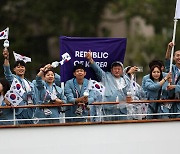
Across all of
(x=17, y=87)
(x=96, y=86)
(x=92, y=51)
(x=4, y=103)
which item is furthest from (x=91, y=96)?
(x=4, y=103)

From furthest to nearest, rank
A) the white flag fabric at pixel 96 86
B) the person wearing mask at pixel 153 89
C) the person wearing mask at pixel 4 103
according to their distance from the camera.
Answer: the person wearing mask at pixel 153 89, the white flag fabric at pixel 96 86, the person wearing mask at pixel 4 103

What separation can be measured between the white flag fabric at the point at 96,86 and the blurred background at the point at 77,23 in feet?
56.0

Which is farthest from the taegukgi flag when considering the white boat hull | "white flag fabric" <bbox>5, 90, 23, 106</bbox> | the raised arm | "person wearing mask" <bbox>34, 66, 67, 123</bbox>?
the white boat hull

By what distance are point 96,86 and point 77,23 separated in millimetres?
20394

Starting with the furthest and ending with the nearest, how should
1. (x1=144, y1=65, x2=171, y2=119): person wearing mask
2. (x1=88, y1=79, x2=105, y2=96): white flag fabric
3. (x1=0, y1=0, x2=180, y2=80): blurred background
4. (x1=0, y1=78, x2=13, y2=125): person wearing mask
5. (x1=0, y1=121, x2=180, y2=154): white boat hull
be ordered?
(x1=0, y1=0, x2=180, y2=80): blurred background < (x1=144, y1=65, x2=171, y2=119): person wearing mask < (x1=88, y1=79, x2=105, y2=96): white flag fabric < (x1=0, y1=78, x2=13, y2=125): person wearing mask < (x1=0, y1=121, x2=180, y2=154): white boat hull

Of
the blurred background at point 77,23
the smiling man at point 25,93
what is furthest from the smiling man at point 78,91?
the blurred background at point 77,23

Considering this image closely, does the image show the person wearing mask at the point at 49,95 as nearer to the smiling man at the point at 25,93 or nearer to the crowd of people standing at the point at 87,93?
the crowd of people standing at the point at 87,93

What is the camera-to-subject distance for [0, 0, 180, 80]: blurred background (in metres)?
32.7

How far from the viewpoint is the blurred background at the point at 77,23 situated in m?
32.7

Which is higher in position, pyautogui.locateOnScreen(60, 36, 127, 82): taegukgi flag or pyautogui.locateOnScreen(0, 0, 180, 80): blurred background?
pyautogui.locateOnScreen(0, 0, 180, 80): blurred background

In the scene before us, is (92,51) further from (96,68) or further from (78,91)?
(78,91)

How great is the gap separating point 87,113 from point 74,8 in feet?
69.2

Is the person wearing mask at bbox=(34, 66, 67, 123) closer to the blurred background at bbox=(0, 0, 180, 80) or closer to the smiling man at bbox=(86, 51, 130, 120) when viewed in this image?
the smiling man at bbox=(86, 51, 130, 120)

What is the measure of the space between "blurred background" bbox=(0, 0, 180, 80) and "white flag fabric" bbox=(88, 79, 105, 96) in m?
17.1
